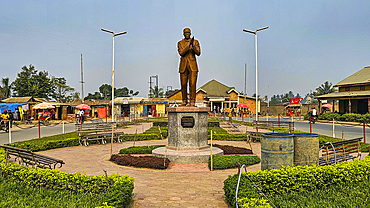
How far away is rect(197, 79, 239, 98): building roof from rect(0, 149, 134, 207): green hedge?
155 ft

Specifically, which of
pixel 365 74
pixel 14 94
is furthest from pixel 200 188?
pixel 14 94

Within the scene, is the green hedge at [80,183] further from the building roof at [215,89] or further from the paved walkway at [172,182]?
the building roof at [215,89]

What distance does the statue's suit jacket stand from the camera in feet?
30.7

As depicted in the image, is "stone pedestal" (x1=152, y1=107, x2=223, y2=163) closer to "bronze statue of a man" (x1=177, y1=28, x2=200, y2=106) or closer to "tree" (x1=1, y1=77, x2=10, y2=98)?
"bronze statue of a man" (x1=177, y1=28, x2=200, y2=106)

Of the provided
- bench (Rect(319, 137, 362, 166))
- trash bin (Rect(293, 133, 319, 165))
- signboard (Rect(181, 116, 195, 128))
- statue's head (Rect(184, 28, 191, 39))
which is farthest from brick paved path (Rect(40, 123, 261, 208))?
statue's head (Rect(184, 28, 191, 39))

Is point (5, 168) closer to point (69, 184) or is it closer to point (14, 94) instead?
point (69, 184)

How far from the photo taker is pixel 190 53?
959 cm

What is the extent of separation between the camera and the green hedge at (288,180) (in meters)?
4.53

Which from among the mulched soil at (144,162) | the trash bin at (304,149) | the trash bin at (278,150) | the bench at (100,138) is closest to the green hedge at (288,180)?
the trash bin at (278,150)

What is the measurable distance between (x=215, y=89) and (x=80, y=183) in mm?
51630

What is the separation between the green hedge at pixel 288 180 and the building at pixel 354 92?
30469mm

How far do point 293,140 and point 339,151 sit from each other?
248 cm

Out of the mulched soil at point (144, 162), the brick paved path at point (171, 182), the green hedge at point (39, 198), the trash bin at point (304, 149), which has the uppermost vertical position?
the trash bin at point (304, 149)

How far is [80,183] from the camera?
186 inches
